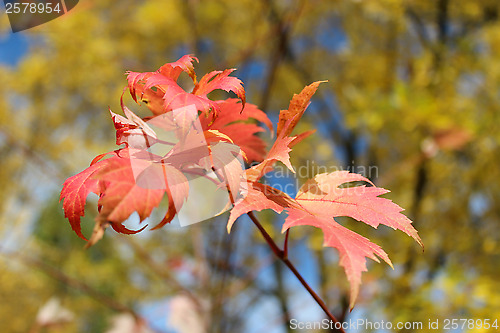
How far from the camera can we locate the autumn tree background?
1.14m

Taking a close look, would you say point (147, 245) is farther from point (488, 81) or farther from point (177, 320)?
point (488, 81)

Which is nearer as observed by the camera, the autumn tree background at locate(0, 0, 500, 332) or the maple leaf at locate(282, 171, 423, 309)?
the maple leaf at locate(282, 171, 423, 309)

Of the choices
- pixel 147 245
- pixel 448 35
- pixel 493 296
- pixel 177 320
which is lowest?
pixel 147 245

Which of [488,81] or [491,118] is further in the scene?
[488,81]

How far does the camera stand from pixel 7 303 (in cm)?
487

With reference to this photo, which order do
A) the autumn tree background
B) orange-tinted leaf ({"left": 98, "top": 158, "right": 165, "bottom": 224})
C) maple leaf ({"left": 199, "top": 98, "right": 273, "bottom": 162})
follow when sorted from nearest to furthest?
orange-tinted leaf ({"left": 98, "top": 158, "right": 165, "bottom": 224}) < maple leaf ({"left": 199, "top": 98, "right": 273, "bottom": 162}) < the autumn tree background

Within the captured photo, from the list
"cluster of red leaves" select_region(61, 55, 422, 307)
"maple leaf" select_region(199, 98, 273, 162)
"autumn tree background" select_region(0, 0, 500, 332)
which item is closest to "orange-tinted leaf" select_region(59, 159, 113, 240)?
"cluster of red leaves" select_region(61, 55, 422, 307)

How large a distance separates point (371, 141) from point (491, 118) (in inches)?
39.3

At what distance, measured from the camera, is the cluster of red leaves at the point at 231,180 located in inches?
8.9

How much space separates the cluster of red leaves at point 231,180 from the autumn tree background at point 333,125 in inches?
25.0

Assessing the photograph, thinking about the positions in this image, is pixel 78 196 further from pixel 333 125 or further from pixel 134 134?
pixel 333 125

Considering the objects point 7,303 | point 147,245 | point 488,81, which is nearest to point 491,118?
point 488,81

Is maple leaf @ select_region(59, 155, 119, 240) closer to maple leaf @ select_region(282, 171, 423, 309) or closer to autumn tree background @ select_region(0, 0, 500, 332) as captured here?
maple leaf @ select_region(282, 171, 423, 309)

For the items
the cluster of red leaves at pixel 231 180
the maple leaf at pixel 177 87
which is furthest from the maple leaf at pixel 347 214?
the maple leaf at pixel 177 87
